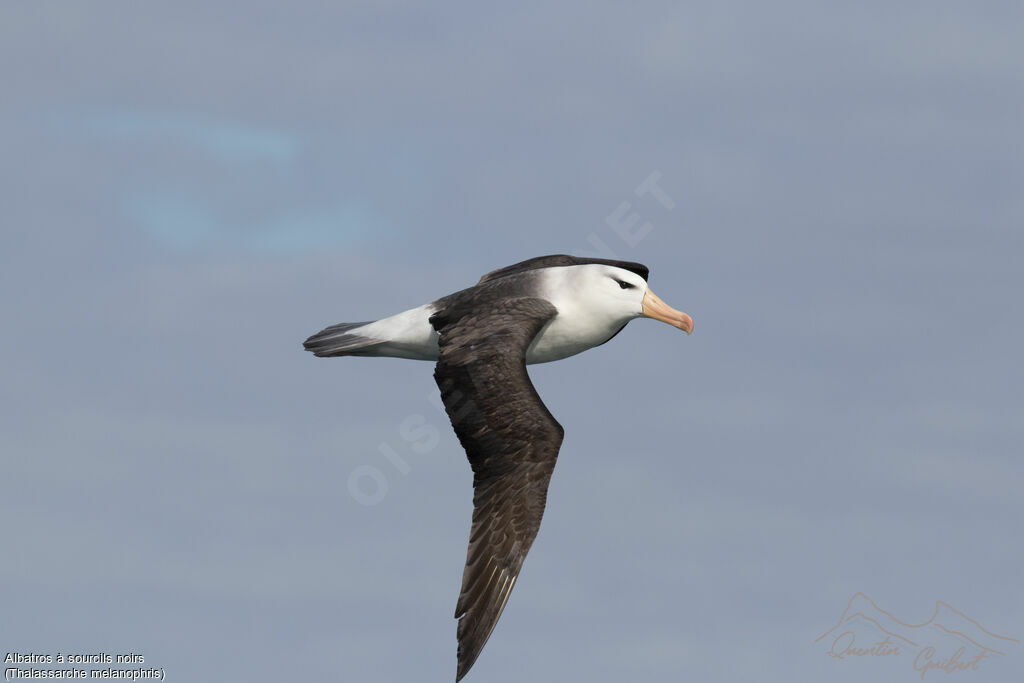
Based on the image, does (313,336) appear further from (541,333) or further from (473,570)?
(473,570)

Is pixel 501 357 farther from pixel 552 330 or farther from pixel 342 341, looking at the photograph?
pixel 342 341

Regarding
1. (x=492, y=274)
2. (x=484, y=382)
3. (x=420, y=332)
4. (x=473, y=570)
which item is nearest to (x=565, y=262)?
(x=492, y=274)

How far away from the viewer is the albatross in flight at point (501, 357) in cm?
1338

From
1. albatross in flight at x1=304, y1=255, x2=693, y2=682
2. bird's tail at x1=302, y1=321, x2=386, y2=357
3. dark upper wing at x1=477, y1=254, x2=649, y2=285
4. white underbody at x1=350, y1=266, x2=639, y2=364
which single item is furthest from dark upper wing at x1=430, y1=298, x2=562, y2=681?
dark upper wing at x1=477, y1=254, x2=649, y2=285

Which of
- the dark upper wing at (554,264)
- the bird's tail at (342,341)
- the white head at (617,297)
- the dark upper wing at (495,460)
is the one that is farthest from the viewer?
the dark upper wing at (554,264)

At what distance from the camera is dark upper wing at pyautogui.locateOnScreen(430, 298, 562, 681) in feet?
43.5

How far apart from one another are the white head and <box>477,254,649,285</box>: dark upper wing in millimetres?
819

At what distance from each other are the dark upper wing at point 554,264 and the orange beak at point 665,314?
38.4 inches

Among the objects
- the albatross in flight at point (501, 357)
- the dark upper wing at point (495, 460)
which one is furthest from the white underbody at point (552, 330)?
the dark upper wing at point (495, 460)

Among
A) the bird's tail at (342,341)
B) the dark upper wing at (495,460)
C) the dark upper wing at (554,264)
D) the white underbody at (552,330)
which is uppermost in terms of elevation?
the dark upper wing at (554,264)

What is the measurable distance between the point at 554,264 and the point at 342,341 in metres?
2.63

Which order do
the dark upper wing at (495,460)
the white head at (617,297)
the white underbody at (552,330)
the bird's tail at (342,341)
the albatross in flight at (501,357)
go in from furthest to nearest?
the bird's tail at (342,341) → the white head at (617,297) → the white underbody at (552,330) → the albatross in flight at (501,357) → the dark upper wing at (495,460)

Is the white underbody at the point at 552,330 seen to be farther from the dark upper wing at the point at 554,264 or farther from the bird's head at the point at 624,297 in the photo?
the dark upper wing at the point at 554,264

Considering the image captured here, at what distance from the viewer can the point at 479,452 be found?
1365 cm
